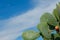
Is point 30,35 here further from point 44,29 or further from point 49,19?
point 49,19

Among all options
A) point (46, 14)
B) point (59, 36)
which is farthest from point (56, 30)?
point (46, 14)

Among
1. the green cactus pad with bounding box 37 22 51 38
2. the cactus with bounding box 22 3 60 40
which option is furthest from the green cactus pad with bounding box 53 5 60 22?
the green cactus pad with bounding box 37 22 51 38

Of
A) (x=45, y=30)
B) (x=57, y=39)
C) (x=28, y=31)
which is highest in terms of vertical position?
(x=28, y=31)

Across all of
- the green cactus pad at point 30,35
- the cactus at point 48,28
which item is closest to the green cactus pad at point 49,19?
the cactus at point 48,28

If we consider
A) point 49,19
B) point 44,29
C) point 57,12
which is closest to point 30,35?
point 44,29

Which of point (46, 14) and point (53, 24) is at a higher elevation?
point (46, 14)

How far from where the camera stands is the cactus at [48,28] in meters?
2.94

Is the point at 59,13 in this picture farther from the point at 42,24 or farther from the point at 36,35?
the point at 36,35

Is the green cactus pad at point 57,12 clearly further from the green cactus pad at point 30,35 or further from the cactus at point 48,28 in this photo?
the green cactus pad at point 30,35

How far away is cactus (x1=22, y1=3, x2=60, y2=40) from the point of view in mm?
2938

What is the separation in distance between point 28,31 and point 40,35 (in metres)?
0.21

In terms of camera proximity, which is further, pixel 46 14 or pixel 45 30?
pixel 46 14

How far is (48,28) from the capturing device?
3.04 m

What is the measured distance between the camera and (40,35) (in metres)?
3.08
